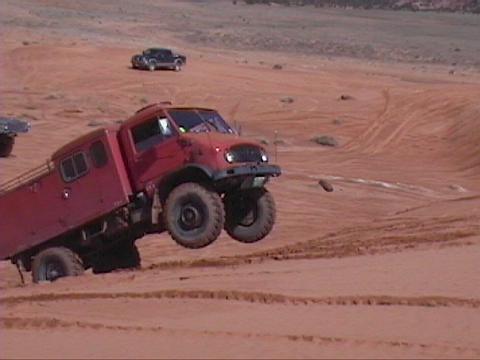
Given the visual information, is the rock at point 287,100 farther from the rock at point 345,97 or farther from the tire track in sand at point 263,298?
the tire track in sand at point 263,298

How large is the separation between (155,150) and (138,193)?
0.70 meters

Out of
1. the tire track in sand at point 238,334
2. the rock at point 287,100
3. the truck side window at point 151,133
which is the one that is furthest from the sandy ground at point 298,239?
the truck side window at point 151,133

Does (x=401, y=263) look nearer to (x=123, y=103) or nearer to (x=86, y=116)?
(x=86, y=116)

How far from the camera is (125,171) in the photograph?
51.1 feet

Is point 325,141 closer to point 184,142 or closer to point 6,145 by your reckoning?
point 6,145

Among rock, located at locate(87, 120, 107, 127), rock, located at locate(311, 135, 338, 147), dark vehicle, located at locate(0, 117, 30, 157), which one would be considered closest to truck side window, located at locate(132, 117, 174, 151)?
dark vehicle, located at locate(0, 117, 30, 157)

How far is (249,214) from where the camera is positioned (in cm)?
1653

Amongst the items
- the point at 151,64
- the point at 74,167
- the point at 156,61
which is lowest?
the point at 151,64

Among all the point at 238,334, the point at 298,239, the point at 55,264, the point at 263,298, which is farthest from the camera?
the point at 298,239

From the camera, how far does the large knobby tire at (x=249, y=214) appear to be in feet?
53.6

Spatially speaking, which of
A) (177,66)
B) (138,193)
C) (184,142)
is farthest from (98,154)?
(177,66)

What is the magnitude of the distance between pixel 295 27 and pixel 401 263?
72981mm

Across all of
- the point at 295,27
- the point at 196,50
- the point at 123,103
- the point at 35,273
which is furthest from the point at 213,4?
the point at 35,273

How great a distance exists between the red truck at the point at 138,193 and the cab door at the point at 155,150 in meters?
0.01
